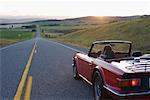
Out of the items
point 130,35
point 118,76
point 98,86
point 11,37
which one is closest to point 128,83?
point 118,76

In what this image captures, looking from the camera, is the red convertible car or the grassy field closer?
the red convertible car

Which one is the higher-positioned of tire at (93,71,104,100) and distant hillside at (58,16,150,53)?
tire at (93,71,104,100)

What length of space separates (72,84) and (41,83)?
90 cm

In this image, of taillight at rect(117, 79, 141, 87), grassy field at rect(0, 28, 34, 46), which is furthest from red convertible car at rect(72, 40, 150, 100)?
→ grassy field at rect(0, 28, 34, 46)

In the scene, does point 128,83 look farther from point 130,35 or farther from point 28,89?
point 130,35

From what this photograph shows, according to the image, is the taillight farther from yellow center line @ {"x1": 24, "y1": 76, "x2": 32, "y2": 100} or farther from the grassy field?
the grassy field

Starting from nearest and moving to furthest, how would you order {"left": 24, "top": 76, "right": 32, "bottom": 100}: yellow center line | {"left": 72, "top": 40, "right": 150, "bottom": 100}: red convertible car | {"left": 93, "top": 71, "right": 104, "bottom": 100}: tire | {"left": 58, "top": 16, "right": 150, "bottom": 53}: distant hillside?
{"left": 72, "top": 40, "right": 150, "bottom": 100}: red convertible car < {"left": 93, "top": 71, "right": 104, "bottom": 100}: tire < {"left": 24, "top": 76, "right": 32, "bottom": 100}: yellow center line < {"left": 58, "top": 16, "right": 150, "bottom": 53}: distant hillside

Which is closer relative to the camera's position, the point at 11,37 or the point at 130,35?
the point at 130,35

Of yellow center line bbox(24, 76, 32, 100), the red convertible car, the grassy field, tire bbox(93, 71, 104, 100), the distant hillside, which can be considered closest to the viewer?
the red convertible car

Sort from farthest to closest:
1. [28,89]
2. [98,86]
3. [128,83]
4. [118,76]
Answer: [28,89]
[98,86]
[118,76]
[128,83]

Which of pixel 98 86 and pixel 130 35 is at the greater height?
pixel 98 86

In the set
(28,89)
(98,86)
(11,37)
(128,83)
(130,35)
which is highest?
(128,83)

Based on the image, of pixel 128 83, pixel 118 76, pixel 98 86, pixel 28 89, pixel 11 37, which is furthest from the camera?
pixel 11 37

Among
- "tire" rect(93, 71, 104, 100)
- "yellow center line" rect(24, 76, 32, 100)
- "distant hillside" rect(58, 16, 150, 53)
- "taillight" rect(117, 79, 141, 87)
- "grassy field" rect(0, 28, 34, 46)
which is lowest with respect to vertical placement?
"grassy field" rect(0, 28, 34, 46)
